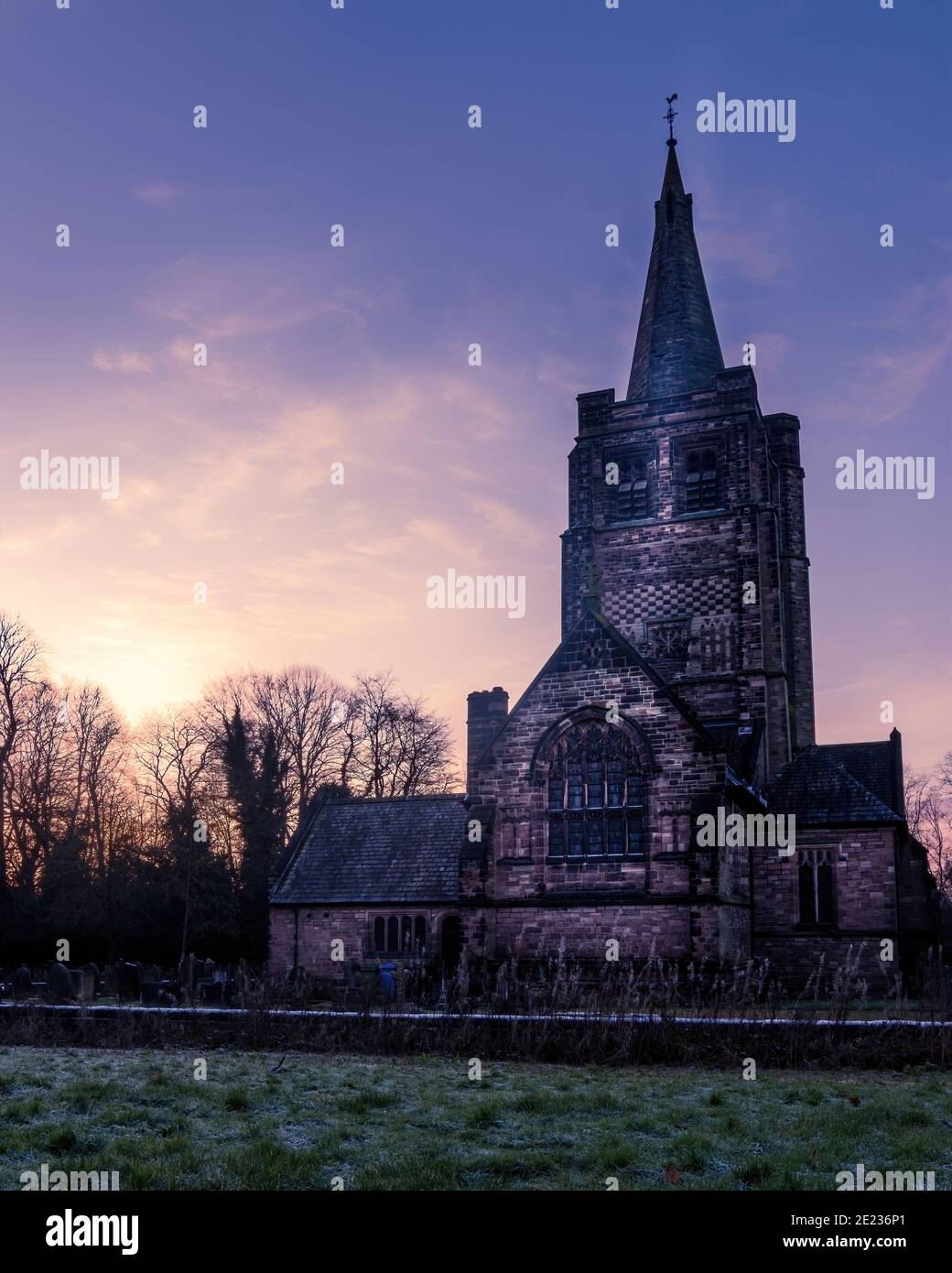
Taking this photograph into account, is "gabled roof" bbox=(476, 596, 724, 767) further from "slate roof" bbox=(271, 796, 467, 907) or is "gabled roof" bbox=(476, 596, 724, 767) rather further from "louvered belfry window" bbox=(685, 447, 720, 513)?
"louvered belfry window" bbox=(685, 447, 720, 513)

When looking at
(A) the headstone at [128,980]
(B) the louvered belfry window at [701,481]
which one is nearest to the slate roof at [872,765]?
(B) the louvered belfry window at [701,481]

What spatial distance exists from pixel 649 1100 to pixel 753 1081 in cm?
259

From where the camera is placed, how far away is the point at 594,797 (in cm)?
2803

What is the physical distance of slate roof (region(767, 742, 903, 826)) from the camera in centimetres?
3297

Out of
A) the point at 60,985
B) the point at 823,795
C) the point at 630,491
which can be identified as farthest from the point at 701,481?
the point at 60,985

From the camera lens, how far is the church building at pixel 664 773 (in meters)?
27.3

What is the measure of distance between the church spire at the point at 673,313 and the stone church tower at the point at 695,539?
91mm

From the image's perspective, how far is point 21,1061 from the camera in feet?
50.9

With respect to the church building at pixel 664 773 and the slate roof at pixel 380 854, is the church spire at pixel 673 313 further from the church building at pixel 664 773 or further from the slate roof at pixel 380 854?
the slate roof at pixel 380 854

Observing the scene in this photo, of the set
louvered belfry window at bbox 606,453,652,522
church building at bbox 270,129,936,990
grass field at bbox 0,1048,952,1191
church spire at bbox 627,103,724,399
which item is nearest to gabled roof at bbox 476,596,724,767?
church building at bbox 270,129,936,990

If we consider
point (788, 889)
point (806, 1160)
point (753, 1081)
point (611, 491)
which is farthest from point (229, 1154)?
point (611, 491)

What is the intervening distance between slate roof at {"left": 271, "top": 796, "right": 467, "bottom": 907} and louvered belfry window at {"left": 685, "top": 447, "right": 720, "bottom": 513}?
1179 cm

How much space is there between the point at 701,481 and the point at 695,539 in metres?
2.06
